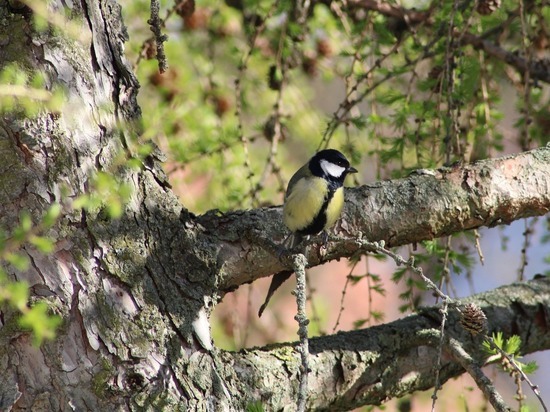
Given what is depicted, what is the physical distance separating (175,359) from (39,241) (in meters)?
0.79

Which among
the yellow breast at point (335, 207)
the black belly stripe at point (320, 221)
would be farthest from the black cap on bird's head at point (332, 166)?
the yellow breast at point (335, 207)

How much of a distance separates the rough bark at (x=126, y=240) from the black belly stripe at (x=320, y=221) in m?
0.27

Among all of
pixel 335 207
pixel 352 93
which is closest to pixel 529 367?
pixel 335 207

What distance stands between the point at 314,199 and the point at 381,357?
58cm

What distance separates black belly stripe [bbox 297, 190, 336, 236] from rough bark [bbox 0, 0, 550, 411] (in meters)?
0.27

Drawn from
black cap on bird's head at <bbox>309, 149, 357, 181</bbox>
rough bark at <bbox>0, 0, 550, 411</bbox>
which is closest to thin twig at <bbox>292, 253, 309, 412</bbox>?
rough bark at <bbox>0, 0, 550, 411</bbox>

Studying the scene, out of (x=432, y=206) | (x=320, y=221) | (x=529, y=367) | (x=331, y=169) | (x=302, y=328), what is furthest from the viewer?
(x=331, y=169)

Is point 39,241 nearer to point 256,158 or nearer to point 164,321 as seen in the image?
point 164,321

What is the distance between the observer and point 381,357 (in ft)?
7.82

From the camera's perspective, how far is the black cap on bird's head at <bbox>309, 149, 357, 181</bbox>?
2719mm

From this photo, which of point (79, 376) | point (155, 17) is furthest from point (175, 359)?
point (155, 17)

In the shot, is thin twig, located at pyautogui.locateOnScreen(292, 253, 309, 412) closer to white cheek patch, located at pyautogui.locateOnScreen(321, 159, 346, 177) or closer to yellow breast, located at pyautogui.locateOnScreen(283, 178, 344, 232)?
yellow breast, located at pyautogui.locateOnScreen(283, 178, 344, 232)

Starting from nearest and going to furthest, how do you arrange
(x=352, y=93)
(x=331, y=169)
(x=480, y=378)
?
(x=480, y=378), (x=331, y=169), (x=352, y=93)

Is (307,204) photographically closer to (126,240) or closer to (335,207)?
(335,207)
